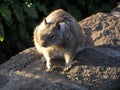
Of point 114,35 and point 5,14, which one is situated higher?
point 5,14

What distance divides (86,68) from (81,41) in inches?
27.8

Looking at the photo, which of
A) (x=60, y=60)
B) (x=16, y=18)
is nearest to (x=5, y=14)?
(x=16, y=18)

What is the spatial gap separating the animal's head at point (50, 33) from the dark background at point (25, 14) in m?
2.81

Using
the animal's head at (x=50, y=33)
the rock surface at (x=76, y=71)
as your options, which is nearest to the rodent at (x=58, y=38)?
the animal's head at (x=50, y=33)

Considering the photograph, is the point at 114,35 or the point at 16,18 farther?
the point at 16,18

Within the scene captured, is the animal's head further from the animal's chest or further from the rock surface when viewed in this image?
the rock surface

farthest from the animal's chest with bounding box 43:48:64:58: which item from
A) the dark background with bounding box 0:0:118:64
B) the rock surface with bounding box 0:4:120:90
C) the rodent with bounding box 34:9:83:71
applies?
the dark background with bounding box 0:0:118:64

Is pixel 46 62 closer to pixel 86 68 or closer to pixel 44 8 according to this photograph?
pixel 86 68

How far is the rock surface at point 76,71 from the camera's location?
736 centimetres

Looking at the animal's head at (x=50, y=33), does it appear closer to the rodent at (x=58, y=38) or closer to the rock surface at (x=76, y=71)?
the rodent at (x=58, y=38)

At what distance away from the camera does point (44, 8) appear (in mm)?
11180

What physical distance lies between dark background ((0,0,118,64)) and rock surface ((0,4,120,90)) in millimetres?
2125

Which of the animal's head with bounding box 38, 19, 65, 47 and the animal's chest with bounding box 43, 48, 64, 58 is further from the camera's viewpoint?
the animal's chest with bounding box 43, 48, 64, 58

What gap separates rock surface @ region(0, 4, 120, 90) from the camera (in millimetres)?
7356
